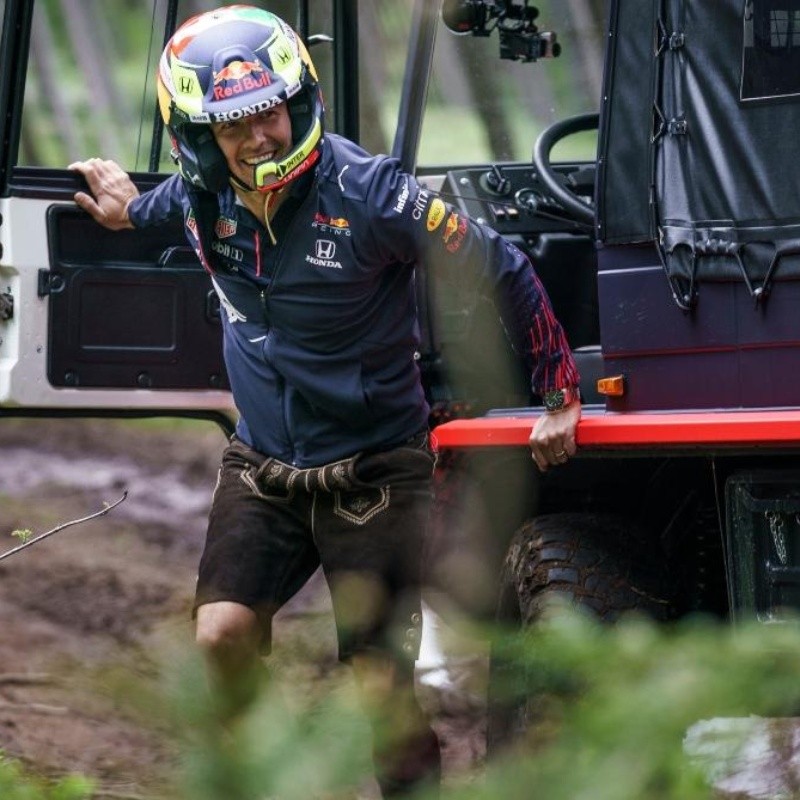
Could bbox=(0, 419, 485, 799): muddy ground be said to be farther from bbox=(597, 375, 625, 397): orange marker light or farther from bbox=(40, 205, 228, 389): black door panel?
bbox=(597, 375, 625, 397): orange marker light

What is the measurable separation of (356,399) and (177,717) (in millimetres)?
2609

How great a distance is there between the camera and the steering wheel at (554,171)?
5191 millimetres

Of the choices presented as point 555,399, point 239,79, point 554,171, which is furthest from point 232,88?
point 554,171

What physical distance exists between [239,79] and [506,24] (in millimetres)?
1564

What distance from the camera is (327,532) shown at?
403 centimetres

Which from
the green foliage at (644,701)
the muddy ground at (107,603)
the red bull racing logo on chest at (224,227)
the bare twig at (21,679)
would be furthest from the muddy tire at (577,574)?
the green foliage at (644,701)

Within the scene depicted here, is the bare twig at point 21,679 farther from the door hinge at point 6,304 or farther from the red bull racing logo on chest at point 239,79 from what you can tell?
the red bull racing logo on chest at point 239,79

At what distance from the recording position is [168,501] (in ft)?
34.4

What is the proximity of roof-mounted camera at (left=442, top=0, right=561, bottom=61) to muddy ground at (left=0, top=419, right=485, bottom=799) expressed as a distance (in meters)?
1.71

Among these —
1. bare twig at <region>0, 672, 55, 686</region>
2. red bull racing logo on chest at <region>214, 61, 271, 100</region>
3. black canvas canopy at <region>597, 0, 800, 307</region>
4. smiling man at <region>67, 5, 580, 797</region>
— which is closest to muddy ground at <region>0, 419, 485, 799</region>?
bare twig at <region>0, 672, 55, 686</region>

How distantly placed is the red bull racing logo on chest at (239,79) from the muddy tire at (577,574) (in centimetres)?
136

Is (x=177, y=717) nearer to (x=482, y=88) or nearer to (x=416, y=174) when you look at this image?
(x=416, y=174)

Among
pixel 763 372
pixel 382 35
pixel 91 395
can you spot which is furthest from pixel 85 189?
pixel 763 372

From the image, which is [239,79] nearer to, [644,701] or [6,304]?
[6,304]
